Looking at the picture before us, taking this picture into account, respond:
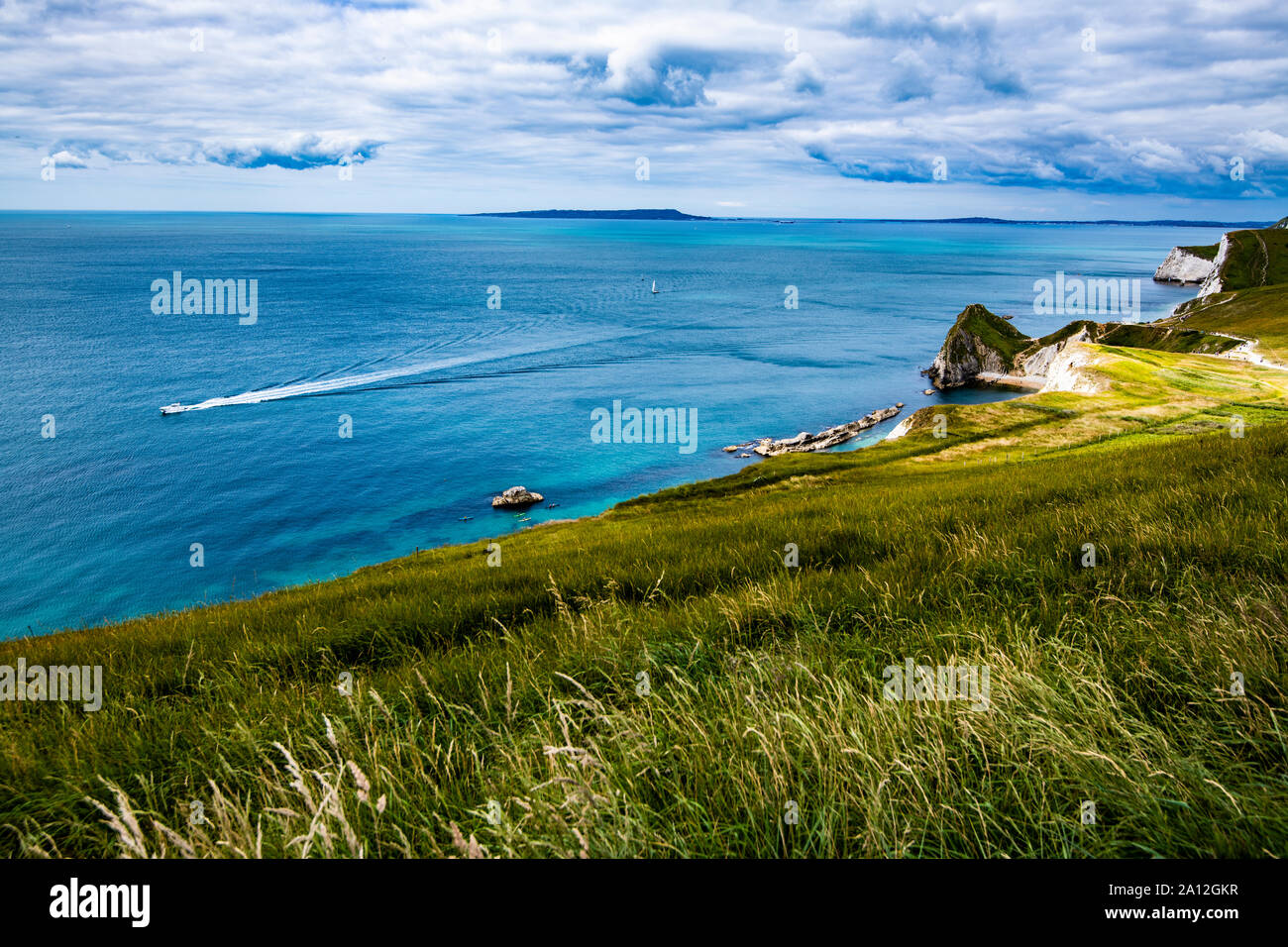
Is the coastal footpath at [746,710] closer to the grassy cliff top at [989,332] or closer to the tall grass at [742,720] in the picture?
the tall grass at [742,720]

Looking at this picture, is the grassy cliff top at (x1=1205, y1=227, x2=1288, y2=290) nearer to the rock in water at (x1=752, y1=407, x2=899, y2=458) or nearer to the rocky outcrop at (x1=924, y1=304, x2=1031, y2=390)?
the rocky outcrop at (x1=924, y1=304, x2=1031, y2=390)

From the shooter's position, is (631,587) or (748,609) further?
(631,587)

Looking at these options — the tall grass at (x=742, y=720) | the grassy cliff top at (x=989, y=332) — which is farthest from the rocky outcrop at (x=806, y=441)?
the tall grass at (x=742, y=720)

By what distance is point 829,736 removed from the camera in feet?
14.2

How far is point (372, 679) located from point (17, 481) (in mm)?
83516

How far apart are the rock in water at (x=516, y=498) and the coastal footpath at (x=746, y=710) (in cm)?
5356

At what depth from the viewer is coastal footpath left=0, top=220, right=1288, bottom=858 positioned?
12.8 ft

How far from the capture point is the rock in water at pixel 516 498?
6575 centimetres

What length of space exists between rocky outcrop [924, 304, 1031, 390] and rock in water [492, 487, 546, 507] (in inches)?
3020

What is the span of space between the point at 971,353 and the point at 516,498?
87.5 metres

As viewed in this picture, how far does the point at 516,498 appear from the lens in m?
66.1
